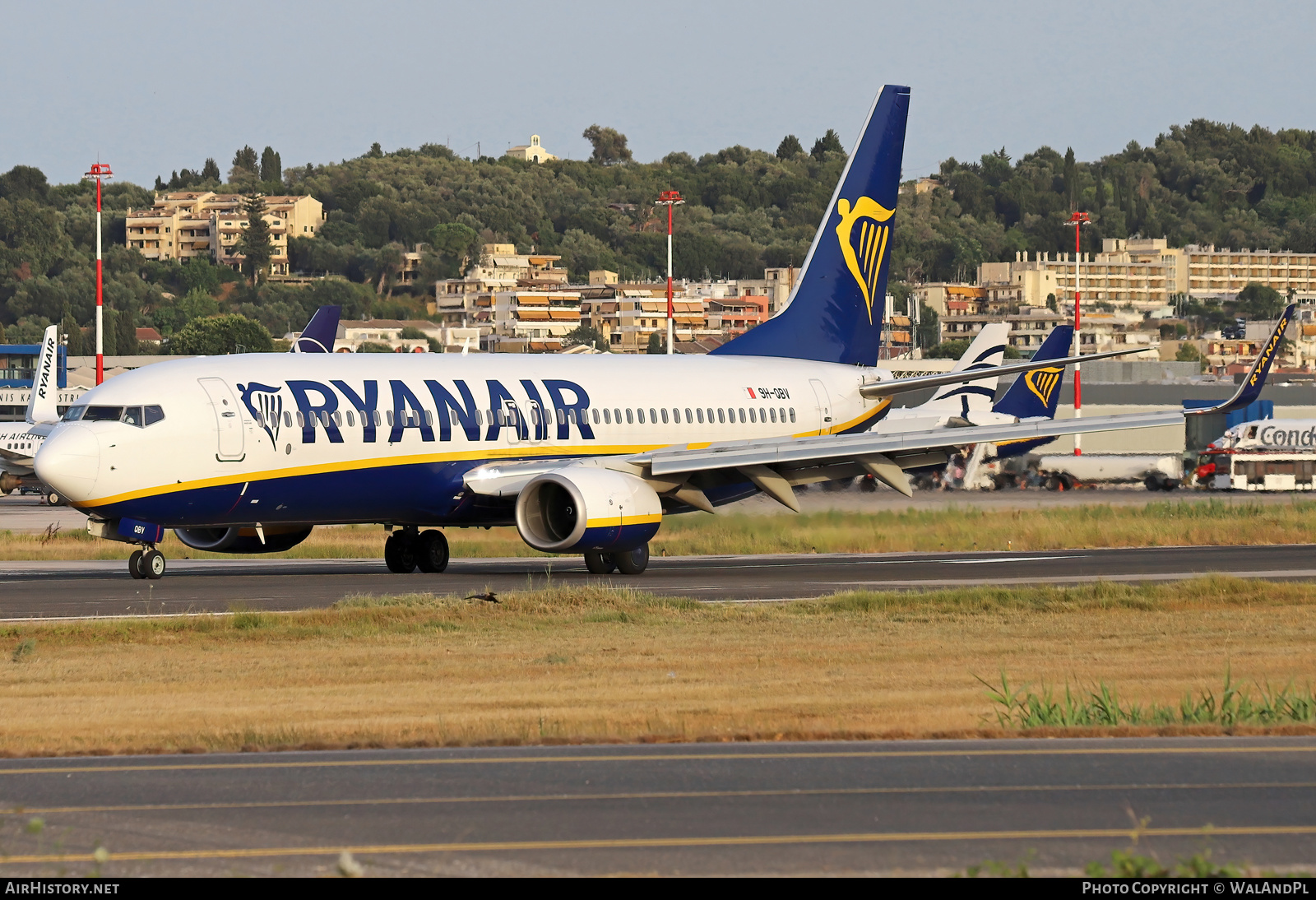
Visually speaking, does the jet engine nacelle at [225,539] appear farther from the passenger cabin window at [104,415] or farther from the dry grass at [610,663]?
the dry grass at [610,663]

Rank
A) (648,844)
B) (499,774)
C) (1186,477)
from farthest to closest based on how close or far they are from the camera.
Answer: (1186,477) < (499,774) < (648,844)

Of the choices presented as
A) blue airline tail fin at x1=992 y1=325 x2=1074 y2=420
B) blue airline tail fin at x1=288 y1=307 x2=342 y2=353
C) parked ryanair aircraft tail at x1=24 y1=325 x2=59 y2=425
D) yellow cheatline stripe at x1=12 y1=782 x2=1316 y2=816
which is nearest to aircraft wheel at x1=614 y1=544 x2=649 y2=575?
blue airline tail fin at x1=288 y1=307 x2=342 y2=353

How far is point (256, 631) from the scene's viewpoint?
2409cm

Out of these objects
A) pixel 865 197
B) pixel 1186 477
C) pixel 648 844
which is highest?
pixel 865 197

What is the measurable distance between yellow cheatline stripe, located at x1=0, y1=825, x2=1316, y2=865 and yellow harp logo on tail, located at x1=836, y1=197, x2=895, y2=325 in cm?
3390

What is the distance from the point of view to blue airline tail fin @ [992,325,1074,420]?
59.0m

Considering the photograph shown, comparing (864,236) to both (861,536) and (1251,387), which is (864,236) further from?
(1251,387)

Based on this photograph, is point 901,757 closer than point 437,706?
Yes

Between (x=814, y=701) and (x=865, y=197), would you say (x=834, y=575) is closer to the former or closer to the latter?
(x=865, y=197)

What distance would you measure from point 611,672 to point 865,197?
84.0 feet

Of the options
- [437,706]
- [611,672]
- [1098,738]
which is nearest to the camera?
[1098,738]

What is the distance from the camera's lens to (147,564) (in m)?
33.1

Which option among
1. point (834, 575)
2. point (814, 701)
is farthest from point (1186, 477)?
point (814, 701)

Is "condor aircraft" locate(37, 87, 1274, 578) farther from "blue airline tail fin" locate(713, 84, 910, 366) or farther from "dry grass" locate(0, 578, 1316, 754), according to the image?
"dry grass" locate(0, 578, 1316, 754)
